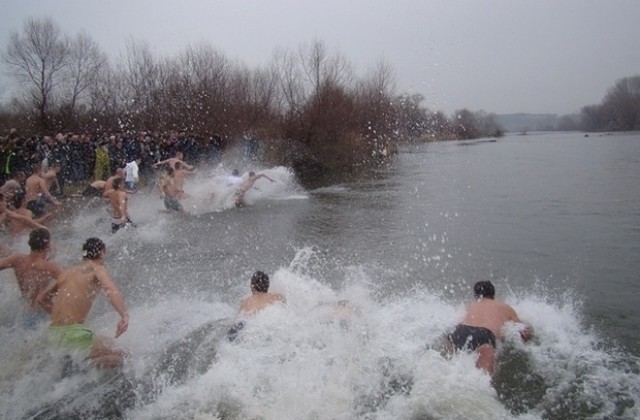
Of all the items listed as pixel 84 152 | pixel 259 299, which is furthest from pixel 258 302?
pixel 84 152

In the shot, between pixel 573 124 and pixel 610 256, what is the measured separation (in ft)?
590

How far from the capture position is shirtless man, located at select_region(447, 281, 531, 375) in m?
5.71

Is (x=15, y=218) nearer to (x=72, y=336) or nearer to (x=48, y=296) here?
(x=48, y=296)

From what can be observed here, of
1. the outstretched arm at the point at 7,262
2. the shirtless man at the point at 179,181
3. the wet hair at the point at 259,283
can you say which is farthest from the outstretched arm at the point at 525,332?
the shirtless man at the point at 179,181

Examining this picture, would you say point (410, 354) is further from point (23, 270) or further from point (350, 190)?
point (350, 190)

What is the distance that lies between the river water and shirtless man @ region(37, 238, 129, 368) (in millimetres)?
237

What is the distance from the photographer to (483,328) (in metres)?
5.84

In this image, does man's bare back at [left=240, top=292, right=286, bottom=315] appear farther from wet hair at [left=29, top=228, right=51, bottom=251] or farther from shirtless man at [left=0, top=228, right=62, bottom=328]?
wet hair at [left=29, top=228, right=51, bottom=251]

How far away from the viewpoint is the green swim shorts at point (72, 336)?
519 centimetres

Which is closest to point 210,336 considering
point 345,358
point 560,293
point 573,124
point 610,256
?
point 345,358

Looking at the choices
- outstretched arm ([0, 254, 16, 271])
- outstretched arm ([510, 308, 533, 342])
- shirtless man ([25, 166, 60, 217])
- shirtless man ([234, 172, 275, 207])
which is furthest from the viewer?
shirtless man ([234, 172, 275, 207])

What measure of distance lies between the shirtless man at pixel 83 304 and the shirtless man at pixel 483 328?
3.51 meters

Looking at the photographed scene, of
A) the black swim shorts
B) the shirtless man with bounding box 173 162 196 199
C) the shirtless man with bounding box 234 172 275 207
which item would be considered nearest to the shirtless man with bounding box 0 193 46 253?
the shirtless man with bounding box 173 162 196 199

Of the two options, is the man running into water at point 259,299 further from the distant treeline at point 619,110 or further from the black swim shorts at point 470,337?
the distant treeline at point 619,110
